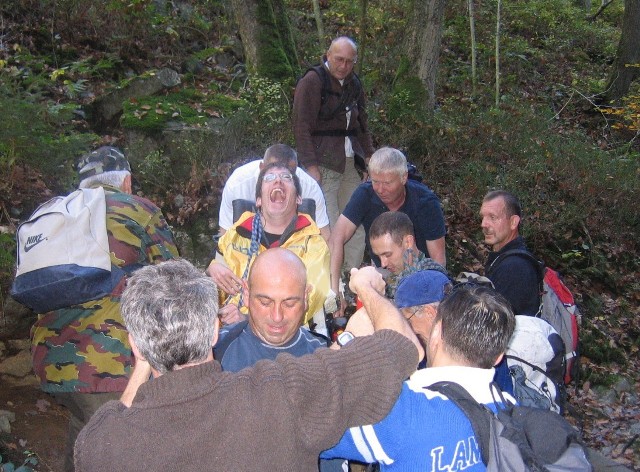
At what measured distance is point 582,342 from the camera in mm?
7547

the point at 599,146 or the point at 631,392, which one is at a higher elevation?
the point at 599,146

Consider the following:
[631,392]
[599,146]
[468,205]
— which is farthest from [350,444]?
[599,146]

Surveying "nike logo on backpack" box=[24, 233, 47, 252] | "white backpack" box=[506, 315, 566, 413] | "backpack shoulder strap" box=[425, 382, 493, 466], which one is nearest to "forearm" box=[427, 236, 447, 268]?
"white backpack" box=[506, 315, 566, 413]

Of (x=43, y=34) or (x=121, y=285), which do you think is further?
(x=43, y=34)

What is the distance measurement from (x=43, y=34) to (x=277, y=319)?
8097mm

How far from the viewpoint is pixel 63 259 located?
3260 mm

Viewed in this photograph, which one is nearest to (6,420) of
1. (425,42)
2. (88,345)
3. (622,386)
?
(88,345)

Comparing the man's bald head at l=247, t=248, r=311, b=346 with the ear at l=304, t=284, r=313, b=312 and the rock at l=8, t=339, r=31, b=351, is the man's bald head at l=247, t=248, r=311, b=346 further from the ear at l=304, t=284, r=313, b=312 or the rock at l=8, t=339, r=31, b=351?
the rock at l=8, t=339, r=31, b=351

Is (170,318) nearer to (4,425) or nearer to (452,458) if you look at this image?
(452,458)

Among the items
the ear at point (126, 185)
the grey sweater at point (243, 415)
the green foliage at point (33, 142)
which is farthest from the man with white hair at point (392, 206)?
the green foliage at point (33, 142)

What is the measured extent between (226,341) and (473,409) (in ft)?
4.40

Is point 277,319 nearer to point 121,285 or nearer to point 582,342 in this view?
point 121,285

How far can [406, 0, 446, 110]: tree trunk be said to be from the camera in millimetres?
9484

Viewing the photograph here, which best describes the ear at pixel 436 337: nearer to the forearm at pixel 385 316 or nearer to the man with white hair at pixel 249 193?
the forearm at pixel 385 316
